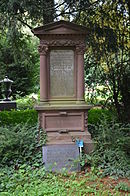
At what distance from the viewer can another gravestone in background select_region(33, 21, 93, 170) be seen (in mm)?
5168

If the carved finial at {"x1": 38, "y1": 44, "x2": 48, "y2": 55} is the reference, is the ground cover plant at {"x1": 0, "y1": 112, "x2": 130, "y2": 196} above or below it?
below

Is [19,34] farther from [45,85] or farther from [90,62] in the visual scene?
[45,85]

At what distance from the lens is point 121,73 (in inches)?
266

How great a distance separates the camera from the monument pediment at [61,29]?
5102mm

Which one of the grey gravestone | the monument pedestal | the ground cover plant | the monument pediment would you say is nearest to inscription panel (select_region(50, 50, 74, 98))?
the monument pedestal

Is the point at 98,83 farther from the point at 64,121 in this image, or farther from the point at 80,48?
the point at 64,121

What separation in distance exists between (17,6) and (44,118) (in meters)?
3.41

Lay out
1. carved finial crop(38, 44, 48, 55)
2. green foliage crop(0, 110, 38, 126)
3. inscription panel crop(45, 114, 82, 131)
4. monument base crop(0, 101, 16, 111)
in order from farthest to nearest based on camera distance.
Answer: monument base crop(0, 101, 16, 111), green foliage crop(0, 110, 38, 126), inscription panel crop(45, 114, 82, 131), carved finial crop(38, 44, 48, 55)

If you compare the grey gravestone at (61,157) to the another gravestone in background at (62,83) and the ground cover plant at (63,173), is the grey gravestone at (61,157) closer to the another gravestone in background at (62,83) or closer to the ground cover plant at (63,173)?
the ground cover plant at (63,173)

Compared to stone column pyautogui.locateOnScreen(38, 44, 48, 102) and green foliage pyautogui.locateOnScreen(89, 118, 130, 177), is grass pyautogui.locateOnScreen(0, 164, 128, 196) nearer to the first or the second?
green foliage pyautogui.locateOnScreen(89, 118, 130, 177)

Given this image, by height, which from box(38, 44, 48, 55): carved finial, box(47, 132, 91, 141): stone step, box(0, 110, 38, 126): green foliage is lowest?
box(47, 132, 91, 141): stone step

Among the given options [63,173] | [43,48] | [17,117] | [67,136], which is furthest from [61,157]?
[17,117]

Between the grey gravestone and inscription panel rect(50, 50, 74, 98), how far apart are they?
130cm

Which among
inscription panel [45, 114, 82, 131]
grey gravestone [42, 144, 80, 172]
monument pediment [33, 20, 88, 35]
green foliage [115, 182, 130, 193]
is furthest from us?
inscription panel [45, 114, 82, 131]
